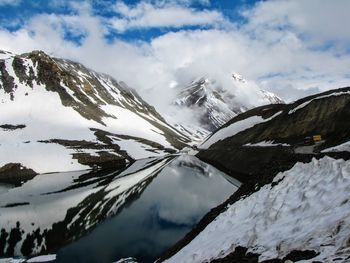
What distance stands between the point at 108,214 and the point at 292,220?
41.2 metres

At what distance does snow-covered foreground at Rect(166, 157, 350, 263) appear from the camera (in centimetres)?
1502

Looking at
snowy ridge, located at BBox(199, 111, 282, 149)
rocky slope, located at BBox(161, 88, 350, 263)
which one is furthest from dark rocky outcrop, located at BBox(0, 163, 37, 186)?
rocky slope, located at BBox(161, 88, 350, 263)

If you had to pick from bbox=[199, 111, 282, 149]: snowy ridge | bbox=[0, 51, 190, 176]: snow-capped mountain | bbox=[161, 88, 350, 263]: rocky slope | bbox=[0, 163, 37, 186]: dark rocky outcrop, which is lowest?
bbox=[161, 88, 350, 263]: rocky slope

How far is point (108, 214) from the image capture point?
187 ft

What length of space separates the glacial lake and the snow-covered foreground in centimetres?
1344

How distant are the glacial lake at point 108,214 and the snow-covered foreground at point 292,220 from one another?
44.1 ft

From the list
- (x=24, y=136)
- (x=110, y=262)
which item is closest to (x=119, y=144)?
(x=24, y=136)

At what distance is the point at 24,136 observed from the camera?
15538cm

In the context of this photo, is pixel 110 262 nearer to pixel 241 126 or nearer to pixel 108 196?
pixel 108 196

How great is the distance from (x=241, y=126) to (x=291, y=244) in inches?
3947

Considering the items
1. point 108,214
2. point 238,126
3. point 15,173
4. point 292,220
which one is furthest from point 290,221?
point 15,173

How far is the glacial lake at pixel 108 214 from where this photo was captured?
42275mm

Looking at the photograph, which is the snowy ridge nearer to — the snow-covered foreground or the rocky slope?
the rocky slope

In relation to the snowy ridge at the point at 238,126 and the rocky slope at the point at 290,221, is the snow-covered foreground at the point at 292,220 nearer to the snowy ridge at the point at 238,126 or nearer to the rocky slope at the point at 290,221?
the rocky slope at the point at 290,221
